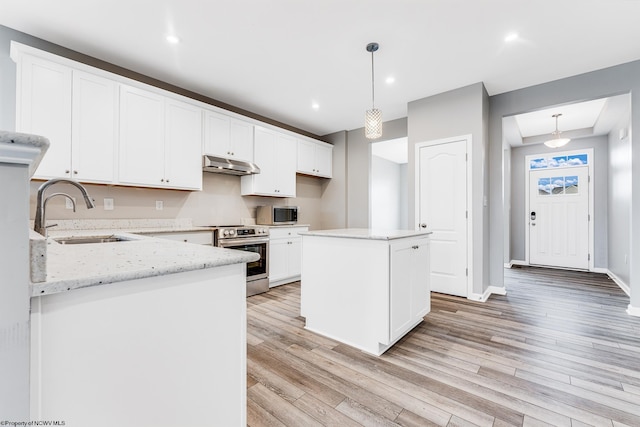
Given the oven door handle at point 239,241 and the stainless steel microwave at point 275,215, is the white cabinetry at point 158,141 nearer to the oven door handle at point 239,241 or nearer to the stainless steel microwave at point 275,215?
the oven door handle at point 239,241

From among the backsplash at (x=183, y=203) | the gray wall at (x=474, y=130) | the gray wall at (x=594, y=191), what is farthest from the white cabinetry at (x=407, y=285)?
the gray wall at (x=594, y=191)

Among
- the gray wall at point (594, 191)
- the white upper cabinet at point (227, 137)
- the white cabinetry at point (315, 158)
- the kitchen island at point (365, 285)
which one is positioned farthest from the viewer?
the gray wall at point (594, 191)

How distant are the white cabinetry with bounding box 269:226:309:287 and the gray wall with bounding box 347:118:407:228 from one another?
128 cm

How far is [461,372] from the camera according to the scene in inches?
76.5

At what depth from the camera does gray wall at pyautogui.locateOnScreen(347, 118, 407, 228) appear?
521cm

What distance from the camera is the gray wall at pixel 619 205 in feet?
12.6

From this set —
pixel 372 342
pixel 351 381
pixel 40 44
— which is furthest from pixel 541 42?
pixel 40 44

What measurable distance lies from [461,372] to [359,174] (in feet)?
12.7

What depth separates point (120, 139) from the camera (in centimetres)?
288

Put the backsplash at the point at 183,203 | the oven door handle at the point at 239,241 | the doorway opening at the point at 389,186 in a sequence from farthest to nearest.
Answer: the doorway opening at the point at 389,186, the oven door handle at the point at 239,241, the backsplash at the point at 183,203

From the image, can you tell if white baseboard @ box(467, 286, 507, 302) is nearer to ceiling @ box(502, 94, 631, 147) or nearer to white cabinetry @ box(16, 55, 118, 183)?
ceiling @ box(502, 94, 631, 147)

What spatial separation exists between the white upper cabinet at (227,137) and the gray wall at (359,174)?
2.08 meters

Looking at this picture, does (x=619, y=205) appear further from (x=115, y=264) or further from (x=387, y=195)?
(x=115, y=264)

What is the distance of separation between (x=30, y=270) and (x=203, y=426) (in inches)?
28.7
